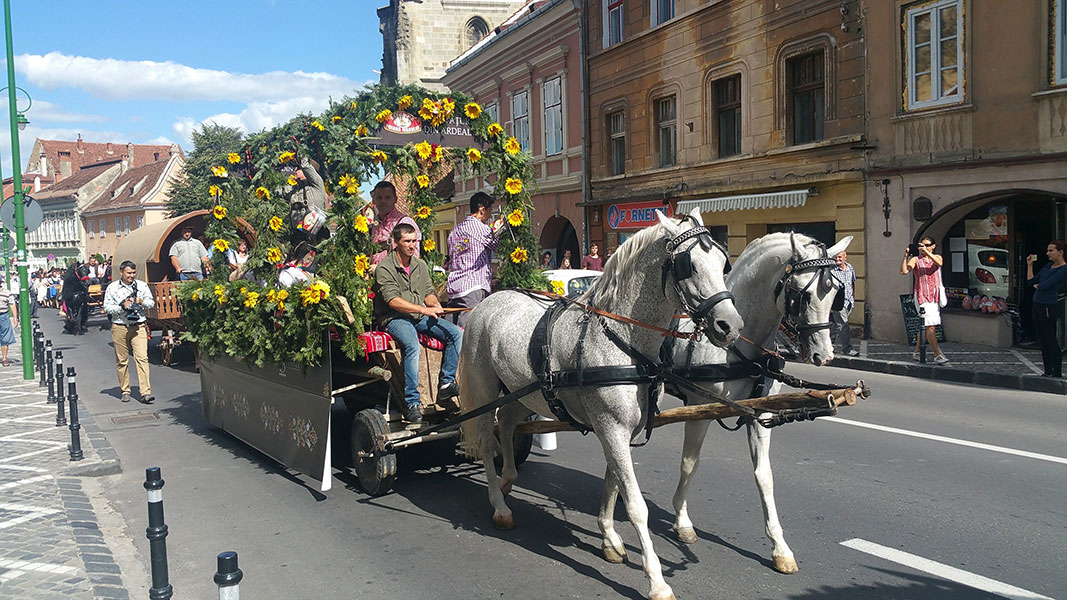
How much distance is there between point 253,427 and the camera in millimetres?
8078

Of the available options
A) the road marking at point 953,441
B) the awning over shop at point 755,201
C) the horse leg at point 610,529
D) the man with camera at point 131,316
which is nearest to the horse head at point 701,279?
the horse leg at point 610,529

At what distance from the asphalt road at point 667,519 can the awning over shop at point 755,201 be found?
29.2 feet

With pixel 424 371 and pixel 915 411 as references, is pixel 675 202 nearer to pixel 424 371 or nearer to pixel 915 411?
pixel 915 411

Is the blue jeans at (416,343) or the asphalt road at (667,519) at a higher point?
the blue jeans at (416,343)

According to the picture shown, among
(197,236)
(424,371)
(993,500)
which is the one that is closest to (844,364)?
(993,500)

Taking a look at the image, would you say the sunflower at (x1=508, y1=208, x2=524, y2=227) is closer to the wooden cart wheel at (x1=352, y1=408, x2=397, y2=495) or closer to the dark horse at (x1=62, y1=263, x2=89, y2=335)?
the wooden cart wheel at (x1=352, y1=408, x2=397, y2=495)

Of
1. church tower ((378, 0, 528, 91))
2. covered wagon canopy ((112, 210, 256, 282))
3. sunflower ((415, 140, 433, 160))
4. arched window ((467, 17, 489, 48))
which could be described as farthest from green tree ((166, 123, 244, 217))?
sunflower ((415, 140, 433, 160))

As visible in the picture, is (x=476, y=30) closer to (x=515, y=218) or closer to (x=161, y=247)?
(x=161, y=247)

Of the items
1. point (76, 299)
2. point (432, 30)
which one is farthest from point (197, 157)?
point (76, 299)

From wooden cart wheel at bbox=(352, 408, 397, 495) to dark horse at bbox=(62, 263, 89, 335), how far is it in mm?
20021

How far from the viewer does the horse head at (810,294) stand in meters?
5.05

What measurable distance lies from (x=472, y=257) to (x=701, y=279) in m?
3.40

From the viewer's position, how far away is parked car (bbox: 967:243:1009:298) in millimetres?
14502

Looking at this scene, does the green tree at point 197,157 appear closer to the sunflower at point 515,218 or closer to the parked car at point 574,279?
the parked car at point 574,279
